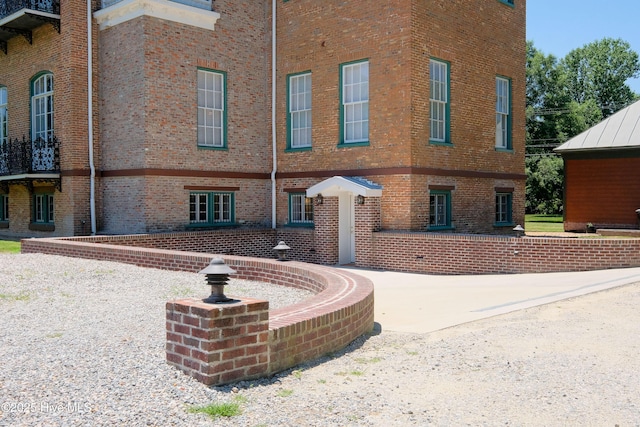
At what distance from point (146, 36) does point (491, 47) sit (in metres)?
10.7

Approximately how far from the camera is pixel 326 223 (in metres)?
18.6

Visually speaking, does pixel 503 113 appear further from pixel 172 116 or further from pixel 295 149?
pixel 172 116

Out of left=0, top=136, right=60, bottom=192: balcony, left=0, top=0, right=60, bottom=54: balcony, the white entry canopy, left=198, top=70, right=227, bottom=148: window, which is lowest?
the white entry canopy

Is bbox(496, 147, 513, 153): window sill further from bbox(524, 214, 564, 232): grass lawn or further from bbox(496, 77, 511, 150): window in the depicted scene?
bbox(524, 214, 564, 232): grass lawn

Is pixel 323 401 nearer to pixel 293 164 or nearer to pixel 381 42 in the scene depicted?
pixel 381 42

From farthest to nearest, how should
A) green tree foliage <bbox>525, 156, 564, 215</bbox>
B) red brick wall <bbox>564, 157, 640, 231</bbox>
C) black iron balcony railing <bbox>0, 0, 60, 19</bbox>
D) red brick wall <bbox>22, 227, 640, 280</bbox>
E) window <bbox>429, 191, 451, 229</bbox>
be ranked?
green tree foliage <bbox>525, 156, 564, 215</bbox>, red brick wall <bbox>564, 157, 640, 231</bbox>, black iron balcony railing <bbox>0, 0, 60, 19</bbox>, window <bbox>429, 191, 451, 229</bbox>, red brick wall <bbox>22, 227, 640, 280</bbox>

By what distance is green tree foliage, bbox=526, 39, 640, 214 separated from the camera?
50875mm

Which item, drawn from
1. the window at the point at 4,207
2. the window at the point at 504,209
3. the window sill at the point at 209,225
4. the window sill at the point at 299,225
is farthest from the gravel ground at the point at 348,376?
the window at the point at 4,207

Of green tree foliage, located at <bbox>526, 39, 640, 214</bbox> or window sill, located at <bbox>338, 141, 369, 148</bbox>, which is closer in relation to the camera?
window sill, located at <bbox>338, 141, 369, 148</bbox>

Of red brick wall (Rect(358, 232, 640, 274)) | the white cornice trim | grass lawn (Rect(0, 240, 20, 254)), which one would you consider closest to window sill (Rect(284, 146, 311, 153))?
red brick wall (Rect(358, 232, 640, 274))

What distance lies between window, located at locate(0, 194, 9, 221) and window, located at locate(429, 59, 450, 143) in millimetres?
15929

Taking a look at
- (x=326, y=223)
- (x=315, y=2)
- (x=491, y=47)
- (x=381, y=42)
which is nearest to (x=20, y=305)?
(x=326, y=223)

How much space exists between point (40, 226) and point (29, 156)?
230cm

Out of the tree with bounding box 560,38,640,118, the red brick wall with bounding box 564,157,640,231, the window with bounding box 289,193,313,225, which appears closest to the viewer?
the window with bounding box 289,193,313,225
